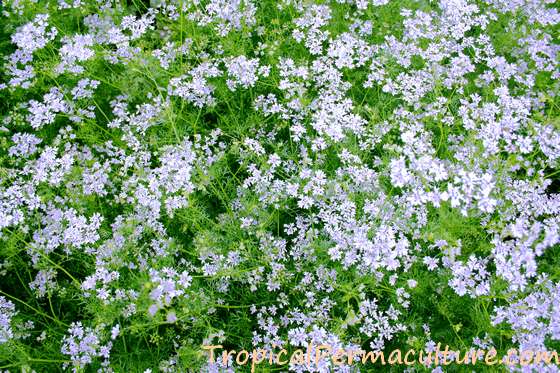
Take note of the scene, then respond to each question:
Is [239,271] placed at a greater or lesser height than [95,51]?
lesser

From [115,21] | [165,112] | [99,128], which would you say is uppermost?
[115,21]

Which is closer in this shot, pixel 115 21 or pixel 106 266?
pixel 106 266

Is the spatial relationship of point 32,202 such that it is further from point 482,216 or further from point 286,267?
point 482,216

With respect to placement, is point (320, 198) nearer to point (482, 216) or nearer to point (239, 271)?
point (239, 271)

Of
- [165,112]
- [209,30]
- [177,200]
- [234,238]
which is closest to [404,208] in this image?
[234,238]

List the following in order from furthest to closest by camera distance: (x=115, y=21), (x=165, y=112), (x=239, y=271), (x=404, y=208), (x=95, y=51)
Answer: (x=115, y=21)
(x=95, y=51)
(x=165, y=112)
(x=404, y=208)
(x=239, y=271)

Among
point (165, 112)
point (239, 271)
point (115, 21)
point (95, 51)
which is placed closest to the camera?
point (239, 271)
